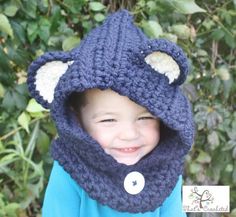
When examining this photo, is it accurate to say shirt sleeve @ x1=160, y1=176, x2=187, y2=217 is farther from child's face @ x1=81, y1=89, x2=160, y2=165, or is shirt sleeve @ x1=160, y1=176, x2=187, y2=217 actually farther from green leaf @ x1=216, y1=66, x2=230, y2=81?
green leaf @ x1=216, y1=66, x2=230, y2=81

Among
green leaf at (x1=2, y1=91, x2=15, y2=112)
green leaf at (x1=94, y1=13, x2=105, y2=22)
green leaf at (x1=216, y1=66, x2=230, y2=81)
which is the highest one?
green leaf at (x1=94, y1=13, x2=105, y2=22)

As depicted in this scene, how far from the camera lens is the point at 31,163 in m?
1.76

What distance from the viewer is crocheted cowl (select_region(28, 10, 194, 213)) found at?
1.12 m

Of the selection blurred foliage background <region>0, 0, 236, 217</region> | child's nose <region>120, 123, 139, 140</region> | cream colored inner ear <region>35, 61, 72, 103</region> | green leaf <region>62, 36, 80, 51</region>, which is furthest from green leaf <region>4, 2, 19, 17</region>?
child's nose <region>120, 123, 139, 140</region>

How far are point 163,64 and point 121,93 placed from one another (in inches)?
3.9

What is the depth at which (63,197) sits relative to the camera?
4.10 ft

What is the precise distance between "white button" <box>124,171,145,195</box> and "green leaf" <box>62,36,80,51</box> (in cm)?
59

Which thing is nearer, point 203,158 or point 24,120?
point 24,120

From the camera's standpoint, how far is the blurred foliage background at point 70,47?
1.74 meters

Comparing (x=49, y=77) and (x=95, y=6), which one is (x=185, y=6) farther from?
(x=49, y=77)

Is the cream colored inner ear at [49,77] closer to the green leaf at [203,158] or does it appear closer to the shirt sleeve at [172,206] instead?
the shirt sleeve at [172,206]

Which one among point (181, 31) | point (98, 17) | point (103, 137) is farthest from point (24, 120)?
point (103, 137)

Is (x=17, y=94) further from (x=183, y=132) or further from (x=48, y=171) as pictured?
(x=183, y=132)

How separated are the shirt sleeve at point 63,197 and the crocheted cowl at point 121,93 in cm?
5
